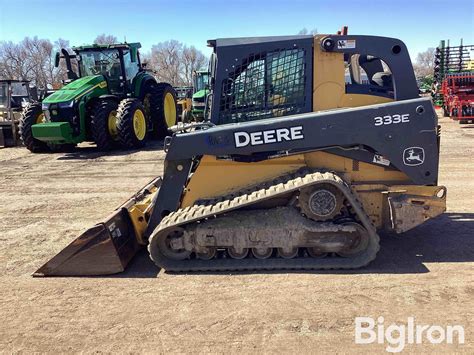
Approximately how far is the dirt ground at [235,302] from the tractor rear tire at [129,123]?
23.3ft

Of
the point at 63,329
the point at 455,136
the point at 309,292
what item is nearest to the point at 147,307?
the point at 63,329

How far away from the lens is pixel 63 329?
3.43 metres

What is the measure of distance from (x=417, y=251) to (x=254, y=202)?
77.3 inches

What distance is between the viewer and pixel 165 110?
49.4ft

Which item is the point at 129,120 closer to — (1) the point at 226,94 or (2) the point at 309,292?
(1) the point at 226,94

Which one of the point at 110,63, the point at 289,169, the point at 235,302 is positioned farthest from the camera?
the point at 110,63

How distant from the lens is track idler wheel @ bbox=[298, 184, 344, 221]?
4.24 metres

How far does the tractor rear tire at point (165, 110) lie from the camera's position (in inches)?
578

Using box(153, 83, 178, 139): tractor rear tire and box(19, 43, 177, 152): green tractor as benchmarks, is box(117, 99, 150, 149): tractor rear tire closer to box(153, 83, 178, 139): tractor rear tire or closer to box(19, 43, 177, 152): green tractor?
box(19, 43, 177, 152): green tractor


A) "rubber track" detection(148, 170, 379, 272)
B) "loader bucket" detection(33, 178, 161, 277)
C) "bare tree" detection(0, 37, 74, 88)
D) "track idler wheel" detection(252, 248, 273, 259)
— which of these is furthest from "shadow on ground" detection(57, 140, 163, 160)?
"bare tree" detection(0, 37, 74, 88)

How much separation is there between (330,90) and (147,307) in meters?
2.80

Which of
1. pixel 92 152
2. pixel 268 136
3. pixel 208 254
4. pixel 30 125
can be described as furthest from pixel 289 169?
pixel 30 125

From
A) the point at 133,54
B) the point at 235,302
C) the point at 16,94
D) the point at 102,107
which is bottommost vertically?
the point at 235,302

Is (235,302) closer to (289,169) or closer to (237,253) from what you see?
(237,253)
